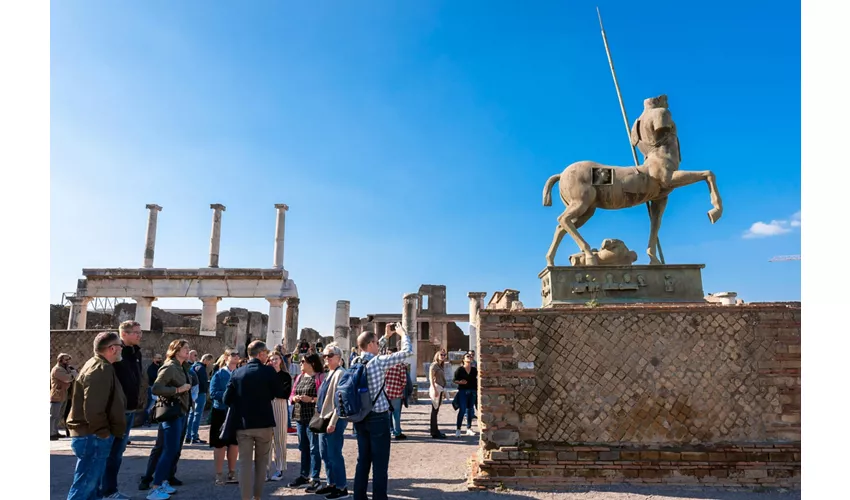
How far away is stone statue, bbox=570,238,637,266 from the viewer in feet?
23.2

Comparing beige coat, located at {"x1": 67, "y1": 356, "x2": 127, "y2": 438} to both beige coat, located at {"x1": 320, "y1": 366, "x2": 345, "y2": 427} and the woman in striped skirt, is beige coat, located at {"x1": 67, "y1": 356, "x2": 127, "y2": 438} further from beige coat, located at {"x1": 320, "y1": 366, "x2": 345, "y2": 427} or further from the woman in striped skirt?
the woman in striped skirt

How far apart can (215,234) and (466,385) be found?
18440 millimetres

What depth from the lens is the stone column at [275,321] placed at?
77.3ft

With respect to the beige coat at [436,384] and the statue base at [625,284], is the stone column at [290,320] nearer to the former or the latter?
the beige coat at [436,384]

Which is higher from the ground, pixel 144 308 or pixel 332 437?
pixel 144 308

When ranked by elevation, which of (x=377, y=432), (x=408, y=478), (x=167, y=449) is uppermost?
(x=377, y=432)

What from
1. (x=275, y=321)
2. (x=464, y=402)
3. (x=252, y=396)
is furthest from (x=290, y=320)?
(x=252, y=396)

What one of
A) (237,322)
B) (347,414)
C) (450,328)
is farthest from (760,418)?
(450,328)

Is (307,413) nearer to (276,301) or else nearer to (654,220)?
(654,220)

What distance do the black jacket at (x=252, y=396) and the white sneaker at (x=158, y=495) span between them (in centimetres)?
134

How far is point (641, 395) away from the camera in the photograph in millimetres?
5801

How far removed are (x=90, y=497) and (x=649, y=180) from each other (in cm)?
694

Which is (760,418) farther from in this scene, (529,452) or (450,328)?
(450,328)

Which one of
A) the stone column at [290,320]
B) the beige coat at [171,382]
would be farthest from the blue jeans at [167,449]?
the stone column at [290,320]
